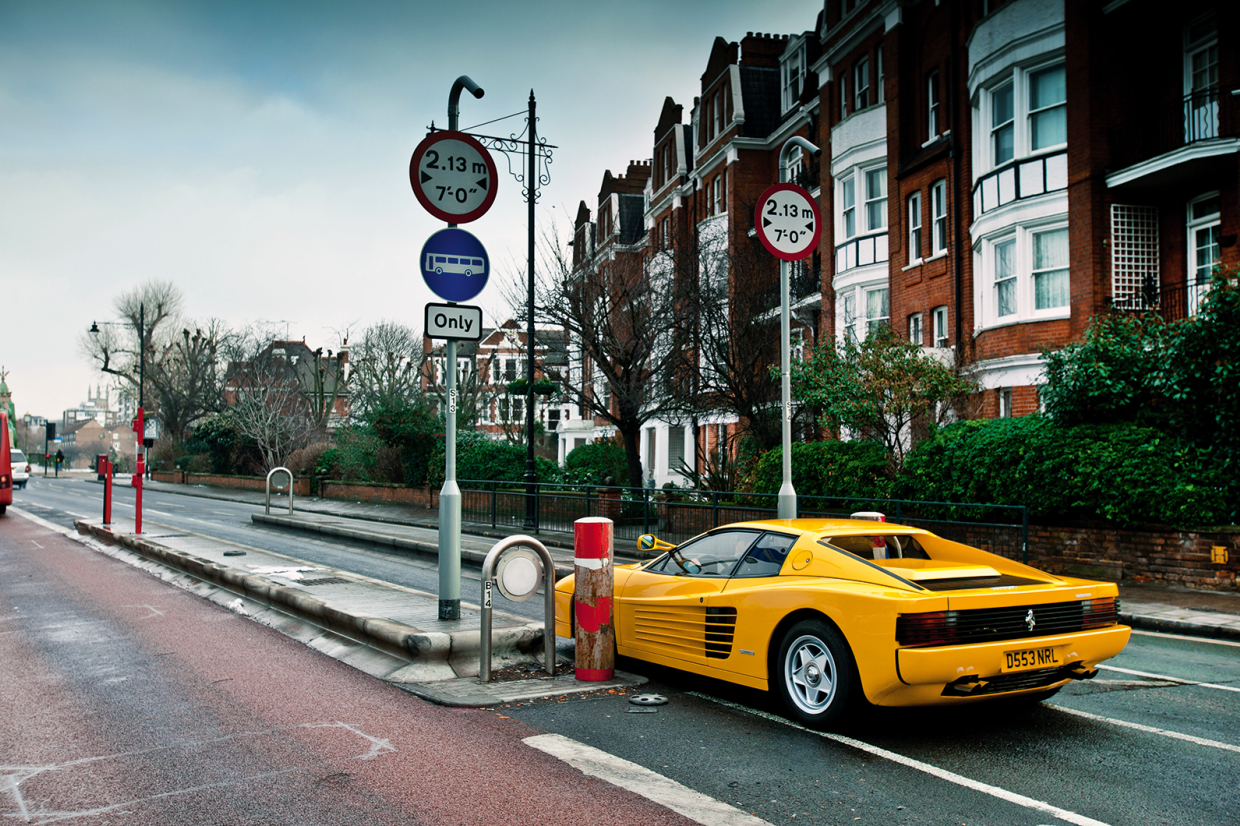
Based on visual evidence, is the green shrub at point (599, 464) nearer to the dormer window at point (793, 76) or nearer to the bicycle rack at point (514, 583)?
the dormer window at point (793, 76)

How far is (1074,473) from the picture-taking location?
42.7 feet

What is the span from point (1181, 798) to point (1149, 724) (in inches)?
59.8

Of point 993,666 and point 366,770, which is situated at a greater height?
point 993,666

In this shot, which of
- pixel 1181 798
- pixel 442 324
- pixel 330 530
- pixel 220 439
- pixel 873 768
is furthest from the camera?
pixel 220 439

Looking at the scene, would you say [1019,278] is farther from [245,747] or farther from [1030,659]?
[245,747]

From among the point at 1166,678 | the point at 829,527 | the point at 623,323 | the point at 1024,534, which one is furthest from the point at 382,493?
the point at 1166,678

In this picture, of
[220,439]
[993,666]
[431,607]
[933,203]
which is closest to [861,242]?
[933,203]

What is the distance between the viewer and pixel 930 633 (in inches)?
201

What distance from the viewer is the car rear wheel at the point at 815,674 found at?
17.5 ft

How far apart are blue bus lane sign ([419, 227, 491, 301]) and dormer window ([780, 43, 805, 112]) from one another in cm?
2759

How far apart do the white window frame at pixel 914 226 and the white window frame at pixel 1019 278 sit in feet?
11.0

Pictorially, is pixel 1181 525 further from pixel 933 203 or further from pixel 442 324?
pixel 933 203

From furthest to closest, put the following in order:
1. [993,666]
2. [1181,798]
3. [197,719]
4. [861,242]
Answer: [861,242] < [197,719] < [993,666] < [1181,798]

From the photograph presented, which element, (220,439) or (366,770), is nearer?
(366,770)
